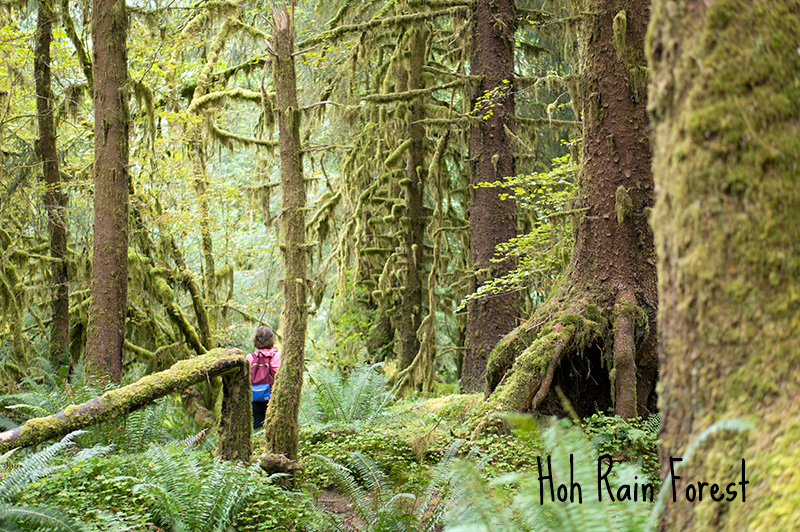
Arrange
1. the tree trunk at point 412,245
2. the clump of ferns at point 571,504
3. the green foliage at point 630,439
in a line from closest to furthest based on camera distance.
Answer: the clump of ferns at point 571,504 < the green foliage at point 630,439 < the tree trunk at point 412,245

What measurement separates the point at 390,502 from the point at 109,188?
212 inches

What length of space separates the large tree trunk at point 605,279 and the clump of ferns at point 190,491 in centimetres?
246

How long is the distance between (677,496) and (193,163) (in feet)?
36.3

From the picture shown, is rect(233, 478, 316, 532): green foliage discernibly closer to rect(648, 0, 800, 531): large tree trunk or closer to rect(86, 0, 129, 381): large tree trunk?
rect(648, 0, 800, 531): large tree trunk

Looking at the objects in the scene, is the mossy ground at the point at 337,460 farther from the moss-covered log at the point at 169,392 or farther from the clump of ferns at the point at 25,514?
the moss-covered log at the point at 169,392

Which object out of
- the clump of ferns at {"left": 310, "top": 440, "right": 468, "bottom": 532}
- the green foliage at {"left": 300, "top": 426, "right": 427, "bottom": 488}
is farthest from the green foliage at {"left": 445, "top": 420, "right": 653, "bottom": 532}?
the green foliage at {"left": 300, "top": 426, "right": 427, "bottom": 488}

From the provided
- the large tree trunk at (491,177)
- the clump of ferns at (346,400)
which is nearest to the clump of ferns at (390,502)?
the clump of ferns at (346,400)

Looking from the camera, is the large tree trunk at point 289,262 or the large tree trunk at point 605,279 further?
the large tree trunk at point 605,279

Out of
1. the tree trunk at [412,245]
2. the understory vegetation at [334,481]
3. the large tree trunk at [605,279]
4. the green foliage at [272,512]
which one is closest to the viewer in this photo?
the understory vegetation at [334,481]

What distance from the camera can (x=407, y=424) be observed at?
706 centimetres

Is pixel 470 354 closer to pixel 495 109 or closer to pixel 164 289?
pixel 495 109

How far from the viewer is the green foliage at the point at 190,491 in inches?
154

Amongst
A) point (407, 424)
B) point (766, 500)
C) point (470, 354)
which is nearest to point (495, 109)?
point (470, 354)

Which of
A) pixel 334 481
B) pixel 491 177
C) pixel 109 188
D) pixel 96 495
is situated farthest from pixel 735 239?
pixel 491 177
